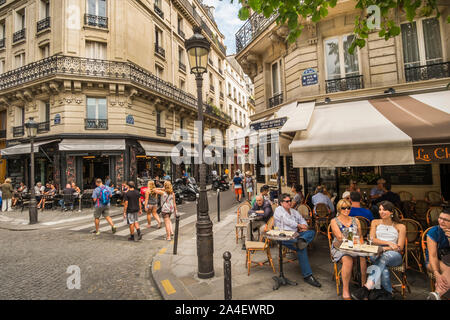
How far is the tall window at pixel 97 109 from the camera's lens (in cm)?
1412

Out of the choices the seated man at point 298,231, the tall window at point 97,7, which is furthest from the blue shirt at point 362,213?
the tall window at point 97,7

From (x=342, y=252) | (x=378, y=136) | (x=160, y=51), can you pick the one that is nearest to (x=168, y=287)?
(x=342, y=252)

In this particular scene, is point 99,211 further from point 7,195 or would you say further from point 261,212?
point 7,195

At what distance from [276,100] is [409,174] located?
556cm

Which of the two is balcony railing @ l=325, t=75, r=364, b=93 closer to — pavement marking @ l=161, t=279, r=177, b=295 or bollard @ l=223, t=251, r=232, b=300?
bollard @ l=223, t=251, r=232, b=300

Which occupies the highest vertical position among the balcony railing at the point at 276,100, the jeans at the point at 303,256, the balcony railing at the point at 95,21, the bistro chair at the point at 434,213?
the balcony railing at the point at 95,21

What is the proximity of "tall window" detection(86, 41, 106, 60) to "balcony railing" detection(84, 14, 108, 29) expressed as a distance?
1.05 meters

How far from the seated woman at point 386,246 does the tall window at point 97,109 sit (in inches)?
595

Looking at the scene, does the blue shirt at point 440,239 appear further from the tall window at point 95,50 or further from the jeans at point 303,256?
the tall window at point 95,50

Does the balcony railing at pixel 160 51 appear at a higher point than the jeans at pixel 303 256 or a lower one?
higher

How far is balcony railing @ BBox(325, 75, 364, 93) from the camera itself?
7.64m

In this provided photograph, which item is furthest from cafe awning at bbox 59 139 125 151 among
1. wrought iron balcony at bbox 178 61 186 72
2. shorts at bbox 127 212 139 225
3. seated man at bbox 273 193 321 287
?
seated man at bbox 273 193 321 287

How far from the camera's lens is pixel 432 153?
352 cm

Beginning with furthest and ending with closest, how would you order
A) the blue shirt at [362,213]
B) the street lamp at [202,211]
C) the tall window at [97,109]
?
the tall window at [97,109], the blue shirt at [362,213], the street lamp at [202,211]
